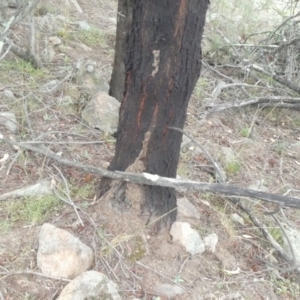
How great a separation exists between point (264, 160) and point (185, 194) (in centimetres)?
96

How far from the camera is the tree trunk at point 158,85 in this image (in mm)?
1752

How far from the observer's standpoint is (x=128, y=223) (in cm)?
210

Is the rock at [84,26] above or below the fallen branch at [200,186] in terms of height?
above

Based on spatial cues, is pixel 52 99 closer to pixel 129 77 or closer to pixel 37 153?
pixel 37 153

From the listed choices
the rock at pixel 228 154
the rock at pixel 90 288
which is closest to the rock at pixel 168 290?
the rock at pixel 90 288

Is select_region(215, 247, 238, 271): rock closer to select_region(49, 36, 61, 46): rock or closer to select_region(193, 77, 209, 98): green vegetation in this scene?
select_region(193, 77, 209, 98): green vegetation

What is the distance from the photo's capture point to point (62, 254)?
1.90 meters

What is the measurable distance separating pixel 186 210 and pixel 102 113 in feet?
3.10

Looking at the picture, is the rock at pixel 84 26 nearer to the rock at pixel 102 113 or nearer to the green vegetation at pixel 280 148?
the rock at pixel 102 113

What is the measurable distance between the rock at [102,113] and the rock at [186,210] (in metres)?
0.78

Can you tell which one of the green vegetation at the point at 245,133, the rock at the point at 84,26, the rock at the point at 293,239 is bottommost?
the rock at the point at 293,239

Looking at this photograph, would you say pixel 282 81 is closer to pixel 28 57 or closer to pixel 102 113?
pixel 102 113

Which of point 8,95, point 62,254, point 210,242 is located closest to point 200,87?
point 8,95

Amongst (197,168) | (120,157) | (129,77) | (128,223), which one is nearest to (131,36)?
(129,77)
